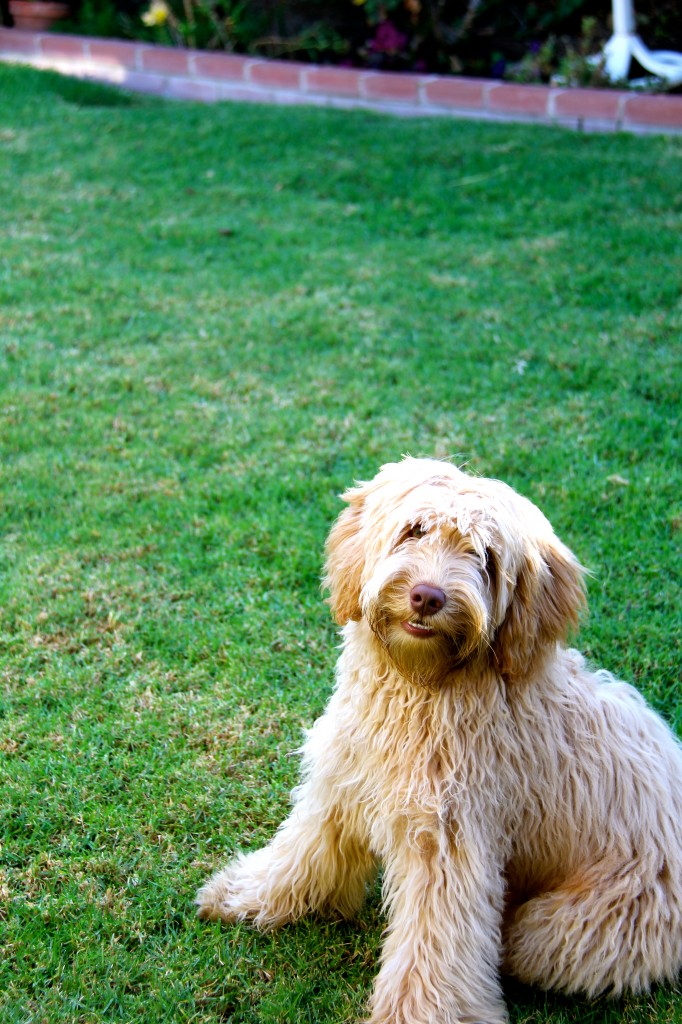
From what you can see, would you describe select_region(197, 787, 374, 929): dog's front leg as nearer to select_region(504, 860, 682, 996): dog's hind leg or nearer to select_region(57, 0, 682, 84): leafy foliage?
select_region(504, 860, 682, 996): dog's hind leg

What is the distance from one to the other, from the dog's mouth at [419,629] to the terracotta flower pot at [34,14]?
37.0ft

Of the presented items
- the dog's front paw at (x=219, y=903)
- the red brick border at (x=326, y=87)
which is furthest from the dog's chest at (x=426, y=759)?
the red brick border at (x=326, y=87)

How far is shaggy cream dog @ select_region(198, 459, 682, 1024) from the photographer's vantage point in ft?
7.55

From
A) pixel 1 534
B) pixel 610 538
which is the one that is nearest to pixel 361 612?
pixel 610 538

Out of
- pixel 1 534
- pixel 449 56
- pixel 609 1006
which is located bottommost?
pixel 609 1006

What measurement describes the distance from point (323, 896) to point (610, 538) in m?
2.09

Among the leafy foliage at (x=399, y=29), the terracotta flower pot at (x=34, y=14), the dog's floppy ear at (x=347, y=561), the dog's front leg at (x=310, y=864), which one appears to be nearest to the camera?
the dog's floppy ear at (x=347, y=561)

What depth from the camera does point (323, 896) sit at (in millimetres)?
2793

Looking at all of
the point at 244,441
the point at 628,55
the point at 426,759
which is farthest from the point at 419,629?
the point at 628,55

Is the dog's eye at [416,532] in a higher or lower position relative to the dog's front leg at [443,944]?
higher

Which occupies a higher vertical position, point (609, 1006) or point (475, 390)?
point (475, 390)

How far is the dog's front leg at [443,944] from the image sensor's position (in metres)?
2.37

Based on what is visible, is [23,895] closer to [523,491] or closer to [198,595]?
[198,595]

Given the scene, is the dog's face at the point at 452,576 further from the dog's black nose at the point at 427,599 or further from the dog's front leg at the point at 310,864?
the dog's front leg at the point at 310,864
